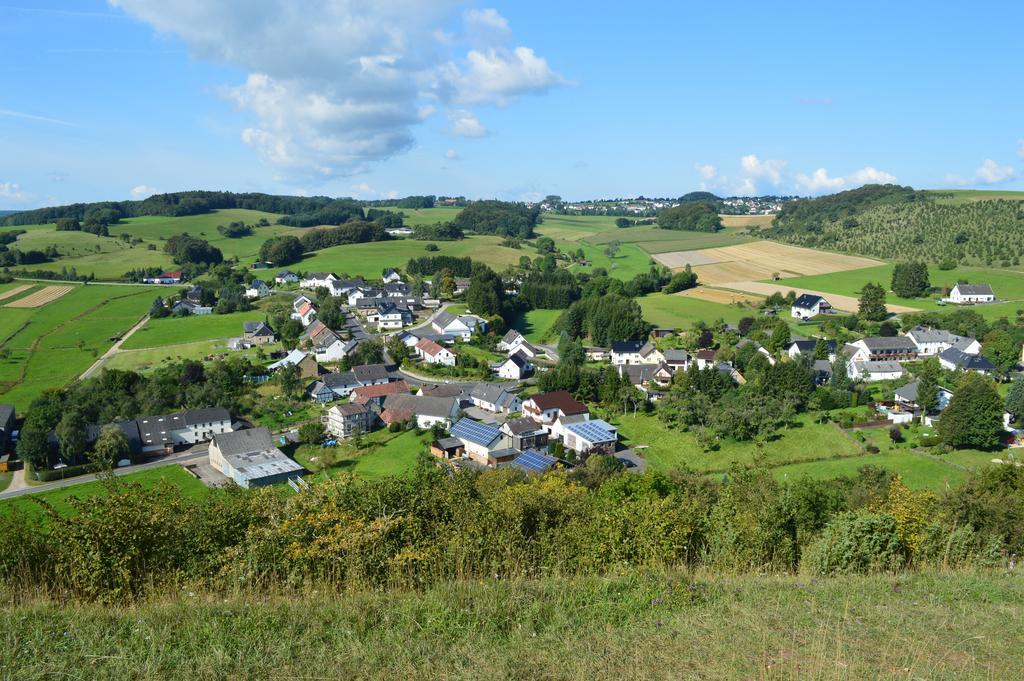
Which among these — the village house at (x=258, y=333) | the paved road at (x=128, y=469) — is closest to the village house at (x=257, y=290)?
the village house at (x=258, y=333)

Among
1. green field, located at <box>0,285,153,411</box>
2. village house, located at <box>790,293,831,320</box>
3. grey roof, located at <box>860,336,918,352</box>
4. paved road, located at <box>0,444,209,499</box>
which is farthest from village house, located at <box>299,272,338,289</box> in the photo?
grey roof, located at <box>860,336,918,352</box>

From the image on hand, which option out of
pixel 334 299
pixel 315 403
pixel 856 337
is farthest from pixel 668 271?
pixel 315 403

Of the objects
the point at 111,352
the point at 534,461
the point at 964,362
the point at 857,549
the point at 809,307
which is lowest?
the point at 534,461

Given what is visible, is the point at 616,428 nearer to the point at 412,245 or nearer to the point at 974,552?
the point at 974,552

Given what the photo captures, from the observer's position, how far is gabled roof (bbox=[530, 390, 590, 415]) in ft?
109

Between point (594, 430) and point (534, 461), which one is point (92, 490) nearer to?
point (534, 461)

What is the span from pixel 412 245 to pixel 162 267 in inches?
1335

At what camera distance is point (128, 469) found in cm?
2948

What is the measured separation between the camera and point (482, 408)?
121ft

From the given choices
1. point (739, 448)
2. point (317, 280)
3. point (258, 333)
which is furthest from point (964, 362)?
point (317, 280)

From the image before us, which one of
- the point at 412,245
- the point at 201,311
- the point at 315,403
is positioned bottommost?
the point at 315,403

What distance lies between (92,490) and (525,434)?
1859 centimetres

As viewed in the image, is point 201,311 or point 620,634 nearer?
point 620,634

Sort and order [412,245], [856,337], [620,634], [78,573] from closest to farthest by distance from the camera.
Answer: [620,634]
[78,573]
[856,337]
[412,245]
